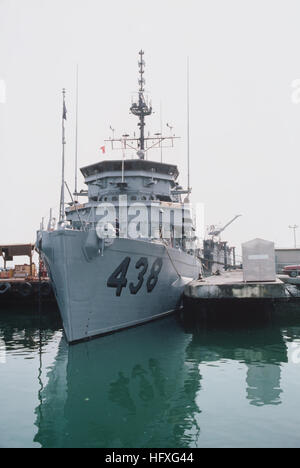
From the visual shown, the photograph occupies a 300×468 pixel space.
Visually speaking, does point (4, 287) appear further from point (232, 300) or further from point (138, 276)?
point (232, 300)

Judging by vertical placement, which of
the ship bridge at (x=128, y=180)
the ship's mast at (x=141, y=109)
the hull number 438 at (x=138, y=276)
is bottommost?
the hull number 438 at (x=138, y=276)

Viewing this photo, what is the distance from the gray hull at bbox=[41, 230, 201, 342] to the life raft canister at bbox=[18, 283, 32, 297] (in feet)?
31.1

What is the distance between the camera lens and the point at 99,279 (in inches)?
448

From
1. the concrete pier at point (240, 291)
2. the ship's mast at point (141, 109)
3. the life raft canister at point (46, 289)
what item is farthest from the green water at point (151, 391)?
the ship's mast at point (141, 109)

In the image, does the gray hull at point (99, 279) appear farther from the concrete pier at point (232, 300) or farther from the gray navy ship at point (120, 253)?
the concrete pier at point (232, 300)

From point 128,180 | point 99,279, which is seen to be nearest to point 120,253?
point 99,279

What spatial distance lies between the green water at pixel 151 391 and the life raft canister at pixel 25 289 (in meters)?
7.94

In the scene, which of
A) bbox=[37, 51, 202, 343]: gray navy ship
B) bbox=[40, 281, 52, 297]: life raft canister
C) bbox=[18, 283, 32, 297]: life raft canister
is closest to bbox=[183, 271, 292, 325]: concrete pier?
bbox=[37, 51, 202, 343]: gray navy ship

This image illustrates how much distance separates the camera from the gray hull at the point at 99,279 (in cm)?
1082

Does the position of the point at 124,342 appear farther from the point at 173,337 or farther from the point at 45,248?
the point at 45,248

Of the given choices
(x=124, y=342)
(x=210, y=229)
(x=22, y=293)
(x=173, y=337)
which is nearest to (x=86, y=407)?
(x=124, y=342)

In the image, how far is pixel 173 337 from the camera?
13.4 m

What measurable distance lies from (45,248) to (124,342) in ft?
12.5
